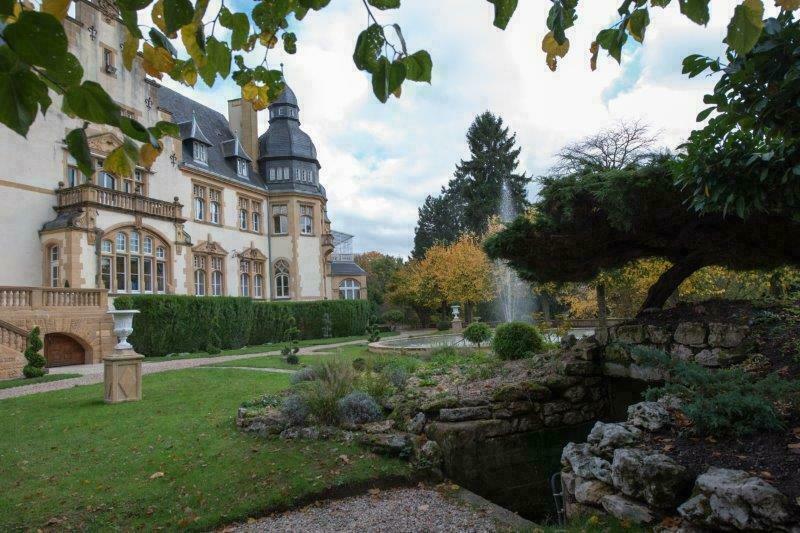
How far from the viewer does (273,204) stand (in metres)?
32.4

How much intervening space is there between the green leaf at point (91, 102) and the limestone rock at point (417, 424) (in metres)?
5.64

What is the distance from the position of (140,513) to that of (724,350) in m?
6.30

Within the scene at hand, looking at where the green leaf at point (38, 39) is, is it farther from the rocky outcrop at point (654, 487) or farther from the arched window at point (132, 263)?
the arched window at point (132, 263)

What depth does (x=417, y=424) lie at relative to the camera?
651 cm

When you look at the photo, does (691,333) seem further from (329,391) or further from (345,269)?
(345,269)

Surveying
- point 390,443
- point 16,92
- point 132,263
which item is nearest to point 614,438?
point 390,443

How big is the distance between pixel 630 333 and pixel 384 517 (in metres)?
4.43

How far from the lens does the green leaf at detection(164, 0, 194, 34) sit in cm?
161

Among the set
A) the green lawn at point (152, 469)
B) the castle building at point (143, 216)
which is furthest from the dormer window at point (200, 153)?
the green lawn at point (152, 469)

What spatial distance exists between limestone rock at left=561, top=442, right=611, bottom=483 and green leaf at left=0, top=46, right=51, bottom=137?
434 centimetres

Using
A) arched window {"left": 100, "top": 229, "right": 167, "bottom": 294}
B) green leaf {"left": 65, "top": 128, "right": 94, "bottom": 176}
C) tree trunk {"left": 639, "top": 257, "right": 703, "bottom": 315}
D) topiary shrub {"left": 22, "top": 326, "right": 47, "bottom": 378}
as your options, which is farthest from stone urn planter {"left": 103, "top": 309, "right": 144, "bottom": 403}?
arched window {"left": 100, "top": 229, "right": 167, "bottom": 294}

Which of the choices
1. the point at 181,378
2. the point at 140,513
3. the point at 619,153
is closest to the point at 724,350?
the point at 140,513

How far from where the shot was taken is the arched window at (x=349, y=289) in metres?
40.6

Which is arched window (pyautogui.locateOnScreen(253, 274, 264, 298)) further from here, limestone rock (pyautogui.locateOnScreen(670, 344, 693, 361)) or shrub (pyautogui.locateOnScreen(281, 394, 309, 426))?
limestone rock (pyautogui.locateOnScreen(670, 344, 693, 361))
